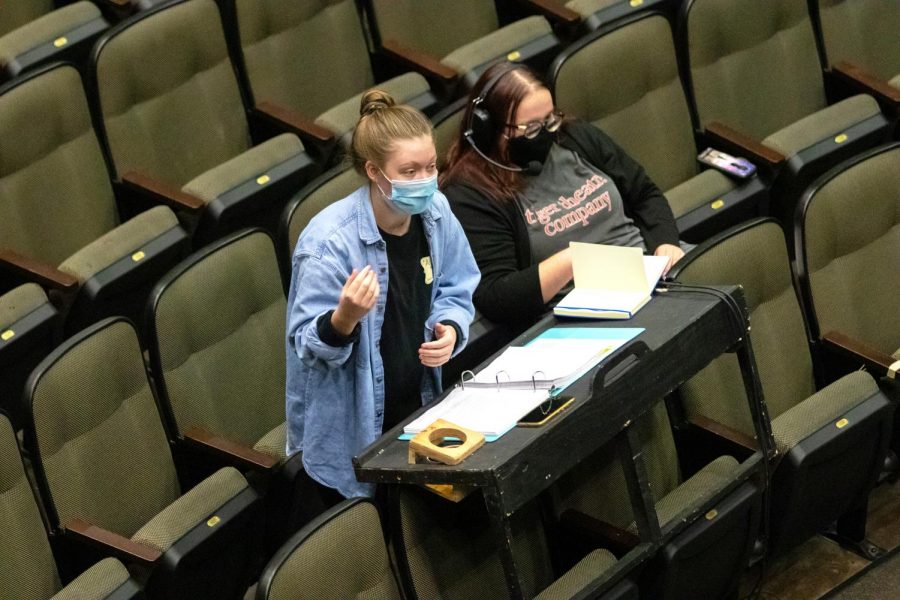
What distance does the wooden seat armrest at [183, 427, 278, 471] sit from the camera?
0.93 meters

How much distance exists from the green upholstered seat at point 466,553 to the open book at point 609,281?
126 millimetres

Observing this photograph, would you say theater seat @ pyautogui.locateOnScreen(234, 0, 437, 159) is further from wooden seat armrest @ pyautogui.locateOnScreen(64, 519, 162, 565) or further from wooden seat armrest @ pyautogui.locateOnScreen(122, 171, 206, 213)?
wooden seat armrest @ pyautogui.locateOnScreen(64, 519, 162, 565)

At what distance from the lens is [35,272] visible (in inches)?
40.0

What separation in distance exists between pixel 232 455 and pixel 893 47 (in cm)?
79

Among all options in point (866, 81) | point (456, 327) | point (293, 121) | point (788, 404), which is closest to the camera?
point (456, 327)

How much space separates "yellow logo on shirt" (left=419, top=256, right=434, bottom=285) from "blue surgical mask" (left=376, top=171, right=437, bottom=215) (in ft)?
0.17

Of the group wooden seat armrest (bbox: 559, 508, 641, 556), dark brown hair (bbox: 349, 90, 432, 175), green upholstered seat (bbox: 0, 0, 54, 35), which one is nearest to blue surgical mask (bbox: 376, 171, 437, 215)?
dark brown hair (bbox: 349, 90, 432, 175)

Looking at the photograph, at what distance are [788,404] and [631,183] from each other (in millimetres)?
199

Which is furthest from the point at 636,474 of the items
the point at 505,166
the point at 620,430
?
the point at 505,166

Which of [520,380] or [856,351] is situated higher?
[520,380]

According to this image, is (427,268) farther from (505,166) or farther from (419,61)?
(419,61)

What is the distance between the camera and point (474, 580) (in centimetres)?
86

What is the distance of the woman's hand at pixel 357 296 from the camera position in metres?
0.75

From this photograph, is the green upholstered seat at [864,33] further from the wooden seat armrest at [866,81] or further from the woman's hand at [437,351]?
the woman's hand at [437,351]
